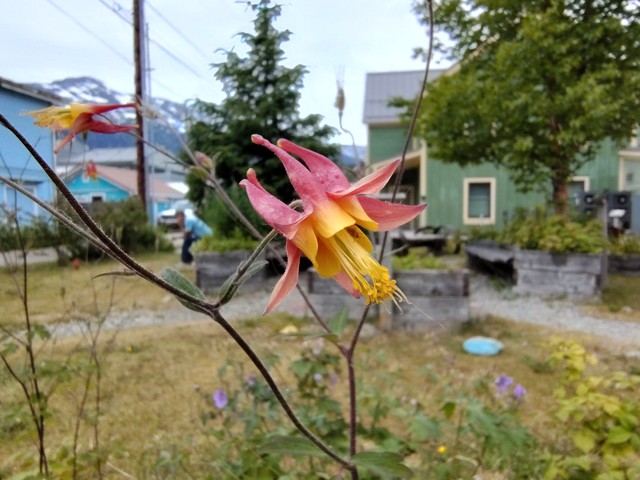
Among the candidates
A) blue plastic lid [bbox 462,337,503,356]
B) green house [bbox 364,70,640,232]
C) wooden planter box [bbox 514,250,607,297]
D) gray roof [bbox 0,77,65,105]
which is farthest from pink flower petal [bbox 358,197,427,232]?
green house [bbox 364,70,640,232]

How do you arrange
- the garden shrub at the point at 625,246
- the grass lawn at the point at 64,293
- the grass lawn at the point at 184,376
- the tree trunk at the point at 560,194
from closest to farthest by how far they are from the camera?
the grass lawn at the point at 184,376, the grass lawn at the point at 64,293, the tree trunk at the point at 560,194, the garden shrub at the point at 625,246

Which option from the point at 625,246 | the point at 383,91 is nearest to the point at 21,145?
the point at 625,246

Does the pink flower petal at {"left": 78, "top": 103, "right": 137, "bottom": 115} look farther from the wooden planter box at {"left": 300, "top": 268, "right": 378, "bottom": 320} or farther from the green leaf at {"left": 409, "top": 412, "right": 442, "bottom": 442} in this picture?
the wooden planter box at {"left": 300, "top": 268, "right": 378, "bottom": 320}

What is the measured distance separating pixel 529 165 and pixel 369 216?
614cm

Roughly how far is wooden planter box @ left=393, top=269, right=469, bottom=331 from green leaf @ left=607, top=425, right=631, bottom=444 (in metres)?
2.69

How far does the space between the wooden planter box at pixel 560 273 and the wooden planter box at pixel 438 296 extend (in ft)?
5.75

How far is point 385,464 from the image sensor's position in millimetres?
834

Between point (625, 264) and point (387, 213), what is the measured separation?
722cm

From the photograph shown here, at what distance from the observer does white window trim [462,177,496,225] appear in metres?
10.9

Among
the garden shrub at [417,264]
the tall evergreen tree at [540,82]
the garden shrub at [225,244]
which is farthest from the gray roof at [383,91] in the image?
the garden shrub at [417,264]

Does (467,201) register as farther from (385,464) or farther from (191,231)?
(385,464)

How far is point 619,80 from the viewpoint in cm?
550

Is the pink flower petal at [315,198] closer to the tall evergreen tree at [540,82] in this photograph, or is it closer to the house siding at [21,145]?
Answer: the house siding at [21,145]

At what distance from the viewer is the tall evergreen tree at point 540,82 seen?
5.21 metres
